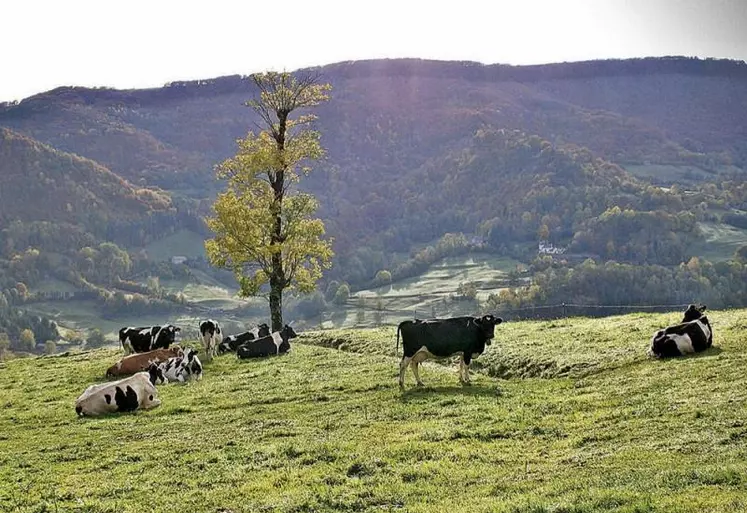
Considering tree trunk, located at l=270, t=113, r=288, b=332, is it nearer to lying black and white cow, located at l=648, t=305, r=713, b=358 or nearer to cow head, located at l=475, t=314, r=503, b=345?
cow head, located at l=475, t=314, r=503, b=345

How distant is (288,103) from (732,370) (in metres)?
30.0

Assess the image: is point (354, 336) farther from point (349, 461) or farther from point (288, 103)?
point (349, 461)

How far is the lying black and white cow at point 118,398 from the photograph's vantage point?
22344 mm

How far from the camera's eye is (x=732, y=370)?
1862cm

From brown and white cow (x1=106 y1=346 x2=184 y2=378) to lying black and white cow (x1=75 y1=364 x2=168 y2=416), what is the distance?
654cm

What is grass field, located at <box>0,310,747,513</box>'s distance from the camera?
11695 millimetres

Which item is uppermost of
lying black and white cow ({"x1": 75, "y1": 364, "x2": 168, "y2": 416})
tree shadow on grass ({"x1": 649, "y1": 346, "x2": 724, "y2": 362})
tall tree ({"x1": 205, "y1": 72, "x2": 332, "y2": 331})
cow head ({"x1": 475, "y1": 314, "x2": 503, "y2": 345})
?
tall tree ({"x1": 205, "y1": 72, "x2": 332, "y2": 331})

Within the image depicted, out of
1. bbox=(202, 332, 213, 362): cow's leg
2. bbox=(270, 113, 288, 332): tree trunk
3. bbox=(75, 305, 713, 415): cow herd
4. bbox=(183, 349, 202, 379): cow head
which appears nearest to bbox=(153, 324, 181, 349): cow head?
bbox=(202, 332, 213, 362): cow's leg

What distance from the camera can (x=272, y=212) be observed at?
4181cm

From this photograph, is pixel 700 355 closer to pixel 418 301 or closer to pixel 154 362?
pixel 154 362

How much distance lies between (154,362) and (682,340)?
1901 cm

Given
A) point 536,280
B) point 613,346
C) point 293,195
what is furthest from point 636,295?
point 613,346

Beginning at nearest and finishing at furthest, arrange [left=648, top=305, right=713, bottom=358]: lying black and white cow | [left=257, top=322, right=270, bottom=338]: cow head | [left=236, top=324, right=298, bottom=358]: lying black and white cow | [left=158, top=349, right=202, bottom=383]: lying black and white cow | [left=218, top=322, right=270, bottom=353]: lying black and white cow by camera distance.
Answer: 1. [left=648, top=305, right=713, bottom=358]: lying black and white cow
2. [left=158, top=349, right=202, bottom=383]: lying black and white cow
3. [left=236, top=324, right=298, bottom=358]: lying black and white cow
4. [left=218, top=322, right=270, bottom=353]: lying black and white cow
5. [left=257, top=322, right=270, bottom=338]: cow head

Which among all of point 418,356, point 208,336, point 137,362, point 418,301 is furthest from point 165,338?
point 418,301
